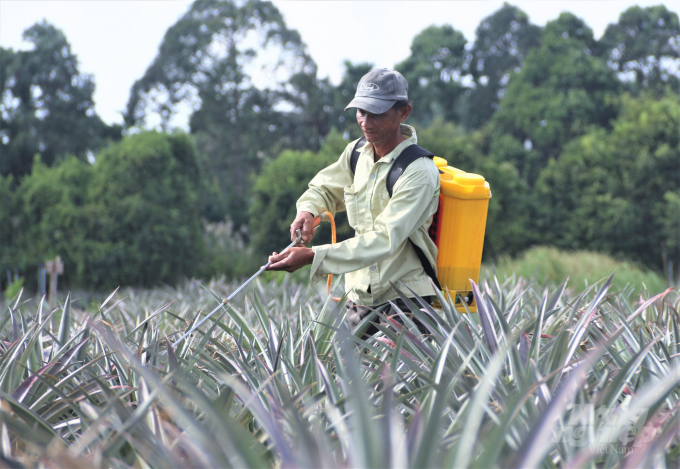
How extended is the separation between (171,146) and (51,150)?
9.49 m

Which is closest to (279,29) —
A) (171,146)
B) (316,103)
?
(316,103)

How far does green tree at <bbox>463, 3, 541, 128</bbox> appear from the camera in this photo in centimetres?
3288

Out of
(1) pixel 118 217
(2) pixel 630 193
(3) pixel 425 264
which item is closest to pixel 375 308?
(3) pixel 425 264

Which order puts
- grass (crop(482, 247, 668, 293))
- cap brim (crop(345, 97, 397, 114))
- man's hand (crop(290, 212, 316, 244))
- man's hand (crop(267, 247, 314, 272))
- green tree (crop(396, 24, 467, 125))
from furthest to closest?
1. green tree (crop(396, 24, 467, 125))
2. grass (crop(482, 247, 668, 293))
3. man's hand (crop(290, 212, 316, 244))
4. cap brim (crop(345, 97, 397, 114))
5. man's hand (crop(267, 247, 314, 272))

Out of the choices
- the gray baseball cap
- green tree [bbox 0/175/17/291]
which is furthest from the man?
green tree [bbox 0/175/17/291]

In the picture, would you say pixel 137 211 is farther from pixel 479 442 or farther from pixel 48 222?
pixel 479 442

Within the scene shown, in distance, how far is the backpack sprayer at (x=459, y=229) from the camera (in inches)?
98.0

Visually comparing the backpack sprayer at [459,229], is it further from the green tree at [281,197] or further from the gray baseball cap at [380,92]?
the green tree at [281,197]

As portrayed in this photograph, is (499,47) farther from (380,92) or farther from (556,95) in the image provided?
Result: (380,92)

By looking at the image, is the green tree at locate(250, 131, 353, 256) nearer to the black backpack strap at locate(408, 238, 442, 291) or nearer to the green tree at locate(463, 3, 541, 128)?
the black backpack strap at locate(408, 238, 442, 291)

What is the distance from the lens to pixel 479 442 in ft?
4.22

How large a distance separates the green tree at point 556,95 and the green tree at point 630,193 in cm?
802

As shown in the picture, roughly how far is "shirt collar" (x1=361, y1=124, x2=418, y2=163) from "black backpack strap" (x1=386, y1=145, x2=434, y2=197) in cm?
3

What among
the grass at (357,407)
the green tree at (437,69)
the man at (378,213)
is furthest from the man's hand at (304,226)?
the green tree at (437,69)
